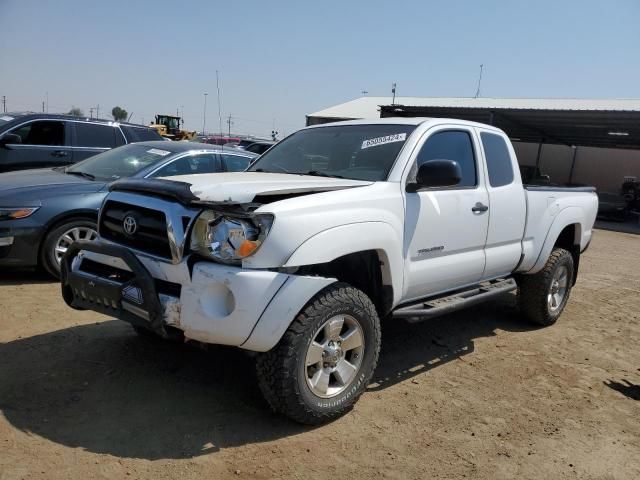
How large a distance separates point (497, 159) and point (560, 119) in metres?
18.0

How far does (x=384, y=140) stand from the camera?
4125mm

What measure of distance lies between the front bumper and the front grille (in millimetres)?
92

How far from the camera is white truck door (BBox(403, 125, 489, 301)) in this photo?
388 centimetres

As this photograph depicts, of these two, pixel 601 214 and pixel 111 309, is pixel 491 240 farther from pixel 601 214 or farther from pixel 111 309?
pixel 601 214

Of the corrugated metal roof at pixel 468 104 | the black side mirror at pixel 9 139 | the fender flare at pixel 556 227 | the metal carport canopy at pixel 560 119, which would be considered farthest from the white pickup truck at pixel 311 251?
the corrugated metal roof at pixel 468 104

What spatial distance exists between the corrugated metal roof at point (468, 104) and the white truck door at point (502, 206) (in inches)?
703

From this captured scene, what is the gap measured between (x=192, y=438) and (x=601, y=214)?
70.2 feet

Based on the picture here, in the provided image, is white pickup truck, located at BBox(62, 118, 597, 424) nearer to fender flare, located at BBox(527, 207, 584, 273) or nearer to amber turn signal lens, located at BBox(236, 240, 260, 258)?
amber turn signal lens, located at BBox(236, 240, 260, 258)

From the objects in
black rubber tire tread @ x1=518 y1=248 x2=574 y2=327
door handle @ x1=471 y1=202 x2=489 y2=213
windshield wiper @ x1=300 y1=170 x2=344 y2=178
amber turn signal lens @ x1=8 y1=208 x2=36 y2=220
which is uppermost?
windshield wiper @ x1=300 y1=170 x2=344 y2=178

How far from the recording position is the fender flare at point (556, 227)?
17.7ft

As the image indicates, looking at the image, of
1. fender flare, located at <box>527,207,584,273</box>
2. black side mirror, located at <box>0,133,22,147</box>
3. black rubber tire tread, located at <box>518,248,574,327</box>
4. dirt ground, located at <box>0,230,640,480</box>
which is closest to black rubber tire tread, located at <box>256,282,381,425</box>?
dirt ground, located at <box>0,230,640,480</box>

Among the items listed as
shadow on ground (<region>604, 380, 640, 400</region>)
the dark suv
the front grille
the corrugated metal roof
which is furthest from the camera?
the corrugated metal roof

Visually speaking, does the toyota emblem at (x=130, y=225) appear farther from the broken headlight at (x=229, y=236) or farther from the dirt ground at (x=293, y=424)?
the dirt ground at (x=293, y=424)

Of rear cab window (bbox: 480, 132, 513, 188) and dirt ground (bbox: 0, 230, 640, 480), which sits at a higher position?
rear cab window (bbox: 480, 132, 513, 188)
